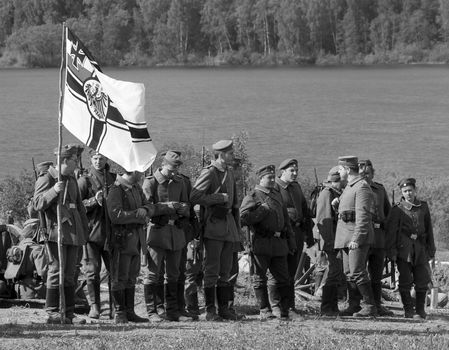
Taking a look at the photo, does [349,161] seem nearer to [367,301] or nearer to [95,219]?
[367,301]

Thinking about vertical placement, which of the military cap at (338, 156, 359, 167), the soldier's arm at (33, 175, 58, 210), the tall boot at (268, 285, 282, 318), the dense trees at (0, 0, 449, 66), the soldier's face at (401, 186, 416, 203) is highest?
Answer: the dense trees at (0, 0, 449, 66)

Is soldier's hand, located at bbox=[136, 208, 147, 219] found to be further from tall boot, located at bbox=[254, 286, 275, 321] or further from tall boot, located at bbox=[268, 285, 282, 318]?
tall boot, located at bbox=[268, 285, 282, 318]

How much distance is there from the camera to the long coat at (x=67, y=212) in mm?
12117

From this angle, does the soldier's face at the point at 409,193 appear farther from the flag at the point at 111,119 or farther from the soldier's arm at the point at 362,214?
the flag at the point at 111,119

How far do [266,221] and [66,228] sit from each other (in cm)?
232

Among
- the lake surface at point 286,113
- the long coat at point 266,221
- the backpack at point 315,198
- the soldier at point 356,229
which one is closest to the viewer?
the long coat at point 266,221

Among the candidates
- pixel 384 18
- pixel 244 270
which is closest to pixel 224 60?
pixel 384 18

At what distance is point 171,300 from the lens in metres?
12.8

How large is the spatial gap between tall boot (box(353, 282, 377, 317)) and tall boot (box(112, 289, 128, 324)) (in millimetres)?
2875

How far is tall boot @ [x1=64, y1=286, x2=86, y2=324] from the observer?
480 inches

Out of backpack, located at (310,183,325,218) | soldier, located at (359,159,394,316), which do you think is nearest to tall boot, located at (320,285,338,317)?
soldier, located at (359,159,394,316)

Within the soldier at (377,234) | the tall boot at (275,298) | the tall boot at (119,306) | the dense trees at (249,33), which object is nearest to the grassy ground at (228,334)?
the tall boot at (119,306)

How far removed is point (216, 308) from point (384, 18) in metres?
118

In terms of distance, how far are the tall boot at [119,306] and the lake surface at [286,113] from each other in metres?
25.2
